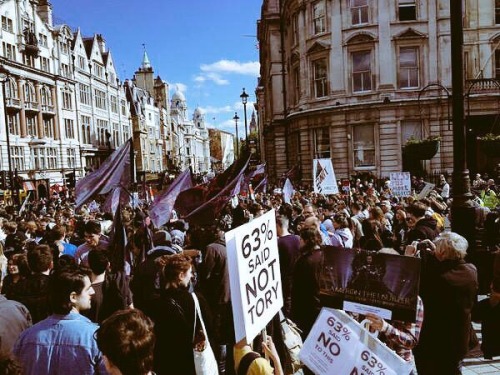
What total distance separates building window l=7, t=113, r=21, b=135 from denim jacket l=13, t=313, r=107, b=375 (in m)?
45.6

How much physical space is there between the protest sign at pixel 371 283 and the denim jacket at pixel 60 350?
182cm

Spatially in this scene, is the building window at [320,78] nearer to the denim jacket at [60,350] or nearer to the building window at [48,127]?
the building window at [48,127]

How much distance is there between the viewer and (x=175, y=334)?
4.30m

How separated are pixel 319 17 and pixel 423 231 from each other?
27818 millimetres

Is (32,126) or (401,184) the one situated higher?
(32,126)

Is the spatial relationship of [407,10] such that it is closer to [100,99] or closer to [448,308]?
[448,308]

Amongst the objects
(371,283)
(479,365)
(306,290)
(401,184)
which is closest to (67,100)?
(401,184)

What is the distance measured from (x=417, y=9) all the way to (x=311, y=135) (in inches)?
397

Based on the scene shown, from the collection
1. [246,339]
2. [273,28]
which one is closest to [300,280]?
[246,339]

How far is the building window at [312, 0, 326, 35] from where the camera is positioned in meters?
32.0

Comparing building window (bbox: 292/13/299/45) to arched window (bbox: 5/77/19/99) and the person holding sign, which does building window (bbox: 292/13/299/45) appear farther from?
the person holding sign

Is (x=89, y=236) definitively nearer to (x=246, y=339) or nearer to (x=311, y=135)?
(x=246, y=339)

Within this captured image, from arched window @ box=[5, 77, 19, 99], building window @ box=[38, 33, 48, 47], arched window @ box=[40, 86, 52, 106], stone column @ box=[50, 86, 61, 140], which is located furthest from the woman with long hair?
building window @ box=[38, 33, 48, 47]

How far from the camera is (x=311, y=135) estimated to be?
33188 millimetres
